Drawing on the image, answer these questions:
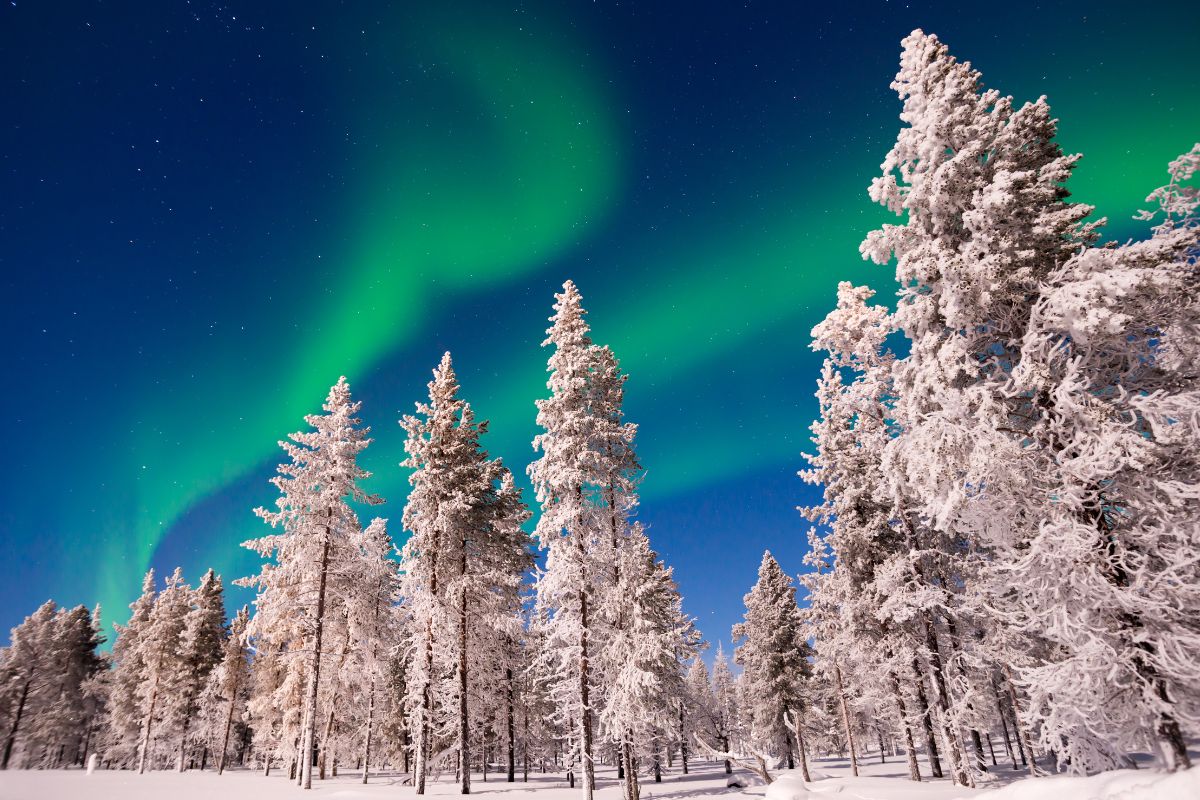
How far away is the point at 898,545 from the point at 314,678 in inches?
897

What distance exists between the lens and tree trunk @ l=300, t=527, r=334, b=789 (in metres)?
20.4

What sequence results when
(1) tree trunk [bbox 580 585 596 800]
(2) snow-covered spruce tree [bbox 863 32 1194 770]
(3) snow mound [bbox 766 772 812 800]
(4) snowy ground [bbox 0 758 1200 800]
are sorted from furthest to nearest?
(1) tree trunk [bbox 580 585 596 800], (3) snow mound [bbox 766 772 812 800], (2) snow-covered spruce tree [bbox 863 32 1194 770], (4) snowy ground [bbox 0 758 1200 800]

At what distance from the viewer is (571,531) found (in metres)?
19.1

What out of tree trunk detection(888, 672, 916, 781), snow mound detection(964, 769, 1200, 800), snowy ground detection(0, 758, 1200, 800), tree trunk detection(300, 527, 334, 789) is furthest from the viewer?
tree trunk detection(300, 527, 334, 789)

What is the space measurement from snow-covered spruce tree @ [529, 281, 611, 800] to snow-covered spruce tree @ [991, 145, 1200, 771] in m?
12.2

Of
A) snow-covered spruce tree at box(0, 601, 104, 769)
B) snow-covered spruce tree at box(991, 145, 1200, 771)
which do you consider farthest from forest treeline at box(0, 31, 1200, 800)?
snow-covered spruce tree at box(0, 601, 104, 769)

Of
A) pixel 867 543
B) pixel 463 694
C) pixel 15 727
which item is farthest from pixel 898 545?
pixel 15 727

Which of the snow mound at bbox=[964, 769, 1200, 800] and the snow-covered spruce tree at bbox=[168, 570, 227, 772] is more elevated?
the snow-covered spruce tree at bbox=[168, 570, 227, 772]

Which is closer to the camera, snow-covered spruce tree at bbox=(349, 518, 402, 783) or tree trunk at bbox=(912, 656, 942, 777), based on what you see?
tree trunk at bbox=(912, 656, 942, 777)

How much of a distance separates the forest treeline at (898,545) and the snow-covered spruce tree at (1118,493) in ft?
0.17

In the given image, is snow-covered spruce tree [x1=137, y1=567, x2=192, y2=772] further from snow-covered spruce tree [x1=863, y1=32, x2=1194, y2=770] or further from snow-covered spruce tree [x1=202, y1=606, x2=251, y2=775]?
snow-covered spruce tree [x1=863, y1=32, x2=1194, y2=770]

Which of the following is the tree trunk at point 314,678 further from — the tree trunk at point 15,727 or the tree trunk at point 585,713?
the tree trunk at point 15,727

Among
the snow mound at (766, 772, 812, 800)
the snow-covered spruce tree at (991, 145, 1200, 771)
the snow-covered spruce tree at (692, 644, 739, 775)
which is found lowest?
the snow-covered spruce tree at (692, 644, 739, 775)

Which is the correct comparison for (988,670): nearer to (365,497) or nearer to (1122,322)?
(1122,322)
